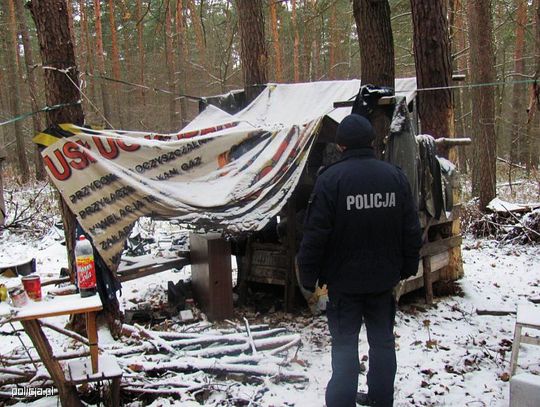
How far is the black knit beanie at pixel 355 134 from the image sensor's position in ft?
10.3

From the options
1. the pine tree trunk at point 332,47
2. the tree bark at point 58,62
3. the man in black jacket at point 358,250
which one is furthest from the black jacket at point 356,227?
the pine tree trunk at point 332,47

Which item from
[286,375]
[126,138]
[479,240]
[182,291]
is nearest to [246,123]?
[126,138]

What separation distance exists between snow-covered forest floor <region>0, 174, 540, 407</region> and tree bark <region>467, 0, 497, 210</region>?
328 centimetres

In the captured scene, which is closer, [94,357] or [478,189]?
[94,357]

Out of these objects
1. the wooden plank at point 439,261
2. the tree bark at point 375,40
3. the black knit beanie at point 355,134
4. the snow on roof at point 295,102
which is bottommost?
the wooden plank at point 439,261

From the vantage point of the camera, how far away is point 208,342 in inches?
177

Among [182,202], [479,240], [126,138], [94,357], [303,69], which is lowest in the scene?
[479,240]

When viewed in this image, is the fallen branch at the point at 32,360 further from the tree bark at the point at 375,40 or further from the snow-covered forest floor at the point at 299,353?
the tree bark at the point at 375,40

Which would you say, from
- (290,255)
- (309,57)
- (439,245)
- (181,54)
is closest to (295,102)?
(290,255)

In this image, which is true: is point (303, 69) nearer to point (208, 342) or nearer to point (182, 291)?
point (182, 291)

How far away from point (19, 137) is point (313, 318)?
1352 cm

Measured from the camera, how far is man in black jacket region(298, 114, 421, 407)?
3006mm

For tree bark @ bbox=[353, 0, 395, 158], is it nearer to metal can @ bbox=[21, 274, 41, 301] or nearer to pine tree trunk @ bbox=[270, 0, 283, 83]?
metal can @ bbox=[21, 274, 41, 301]

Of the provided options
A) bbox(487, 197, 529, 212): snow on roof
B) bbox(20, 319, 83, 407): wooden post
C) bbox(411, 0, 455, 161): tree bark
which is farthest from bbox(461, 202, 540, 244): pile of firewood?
bbox(20, 319, 83, 407): wooden post
